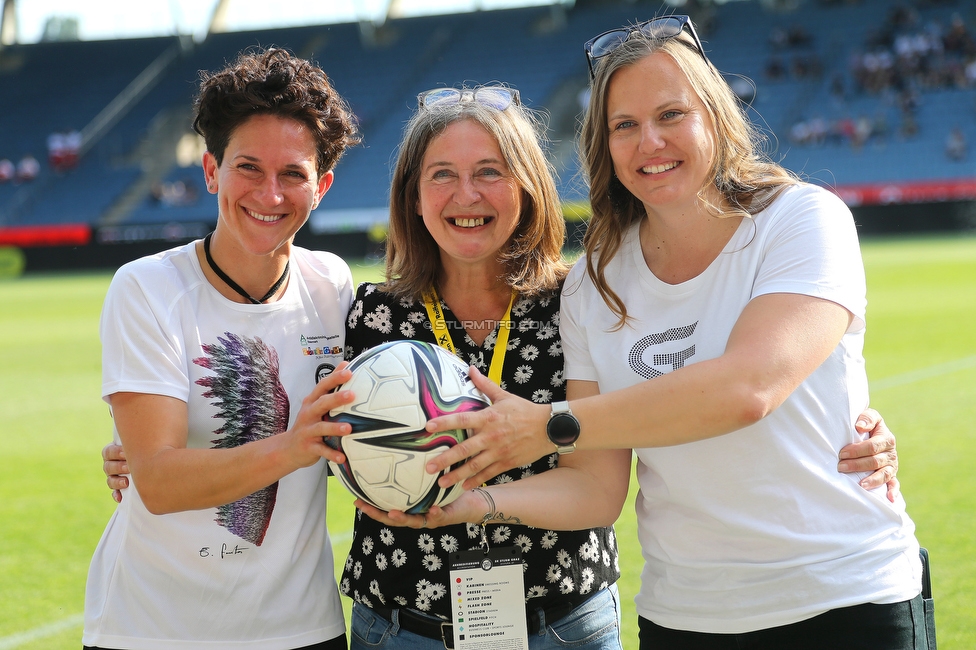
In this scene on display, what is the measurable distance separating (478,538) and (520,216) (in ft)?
3.62

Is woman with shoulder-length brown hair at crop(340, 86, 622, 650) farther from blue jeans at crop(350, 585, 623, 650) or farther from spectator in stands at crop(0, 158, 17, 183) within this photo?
spectator in stands at crop(0, 158, 17, 183)

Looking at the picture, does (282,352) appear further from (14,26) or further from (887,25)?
(14,26)

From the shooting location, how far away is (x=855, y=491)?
2670mm

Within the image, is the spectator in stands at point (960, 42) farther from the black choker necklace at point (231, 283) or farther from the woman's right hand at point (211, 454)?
the woman's right hand at point (211, 454)

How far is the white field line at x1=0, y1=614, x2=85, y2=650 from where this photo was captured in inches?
194

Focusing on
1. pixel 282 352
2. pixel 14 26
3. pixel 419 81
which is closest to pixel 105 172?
pixel 14 26

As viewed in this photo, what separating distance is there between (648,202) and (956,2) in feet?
143

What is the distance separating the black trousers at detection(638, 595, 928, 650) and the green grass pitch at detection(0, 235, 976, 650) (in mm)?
2154

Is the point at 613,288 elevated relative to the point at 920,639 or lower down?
elevated

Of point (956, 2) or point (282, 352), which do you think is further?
point (956, 2)

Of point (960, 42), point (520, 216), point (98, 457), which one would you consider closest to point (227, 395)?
point (520, 216)
